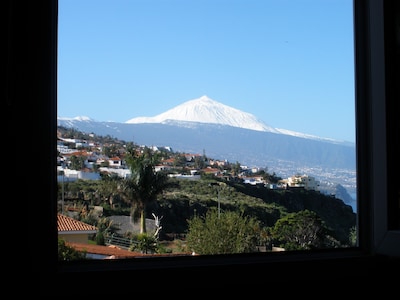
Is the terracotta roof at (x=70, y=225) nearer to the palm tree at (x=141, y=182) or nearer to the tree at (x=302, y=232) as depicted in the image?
the palm tree at (x=141, y=182)

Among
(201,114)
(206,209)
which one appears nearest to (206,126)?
(201,114)

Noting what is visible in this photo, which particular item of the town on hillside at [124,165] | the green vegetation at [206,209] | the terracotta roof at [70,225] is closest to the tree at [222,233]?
the green vegetation at [206,209]

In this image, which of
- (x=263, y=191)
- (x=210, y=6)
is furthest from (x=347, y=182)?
(x=210, y=6)

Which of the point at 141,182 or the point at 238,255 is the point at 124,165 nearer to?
the point at 141,182

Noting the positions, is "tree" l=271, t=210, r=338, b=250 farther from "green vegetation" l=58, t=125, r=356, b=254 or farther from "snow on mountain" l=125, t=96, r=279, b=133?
"snow on mountain" l=125, t=96, r=279, b=133
